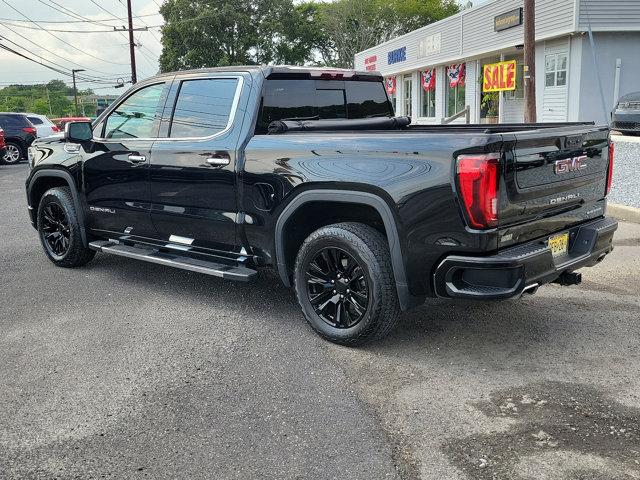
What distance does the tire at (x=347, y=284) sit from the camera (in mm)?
4129

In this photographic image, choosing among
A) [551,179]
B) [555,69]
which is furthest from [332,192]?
[555,69]

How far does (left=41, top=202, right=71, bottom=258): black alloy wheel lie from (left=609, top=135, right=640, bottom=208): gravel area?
6.72 meters

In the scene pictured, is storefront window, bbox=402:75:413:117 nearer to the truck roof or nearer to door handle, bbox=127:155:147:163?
the truck roof

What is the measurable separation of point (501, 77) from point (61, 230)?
536 inches

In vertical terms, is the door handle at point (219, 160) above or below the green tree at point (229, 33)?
below

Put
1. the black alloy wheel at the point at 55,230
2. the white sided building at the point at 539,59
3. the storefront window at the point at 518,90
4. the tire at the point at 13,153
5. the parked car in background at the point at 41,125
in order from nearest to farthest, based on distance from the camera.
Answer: the black alloy wheel at the point at 55,230 → the white sided building at the point at 539,59 → the tire at the point at 13,153 → the parked car in background at the point at 41,125 → the storefront window at the point at 518,90

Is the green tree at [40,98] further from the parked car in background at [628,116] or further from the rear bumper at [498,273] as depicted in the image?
the rear bumper at [498,273]

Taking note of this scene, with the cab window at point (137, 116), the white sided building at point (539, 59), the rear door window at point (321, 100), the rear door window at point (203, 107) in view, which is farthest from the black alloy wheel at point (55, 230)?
the white sided building at point (539, 59)

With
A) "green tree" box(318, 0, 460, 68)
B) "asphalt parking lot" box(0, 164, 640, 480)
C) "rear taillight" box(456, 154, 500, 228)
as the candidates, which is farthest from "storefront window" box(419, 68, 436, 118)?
"rear taillight" box(456, 154, 500, 228)

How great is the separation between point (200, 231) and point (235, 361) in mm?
1350

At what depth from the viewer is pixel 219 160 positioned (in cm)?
493

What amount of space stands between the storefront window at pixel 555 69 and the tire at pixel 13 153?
16557 mm

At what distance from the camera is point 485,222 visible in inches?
143

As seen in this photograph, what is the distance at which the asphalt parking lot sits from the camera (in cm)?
302
